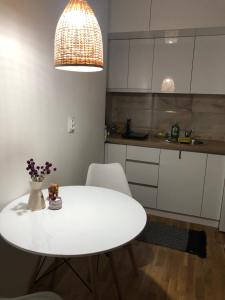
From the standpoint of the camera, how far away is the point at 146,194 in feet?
10.3

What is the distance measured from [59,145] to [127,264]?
1.15 metres

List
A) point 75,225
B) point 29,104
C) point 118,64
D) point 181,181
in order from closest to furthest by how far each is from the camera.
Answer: point 75,225 < point 29,104 < point 181,181 < point 118,64

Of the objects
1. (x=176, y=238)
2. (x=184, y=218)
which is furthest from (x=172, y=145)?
(x=176, y=238)

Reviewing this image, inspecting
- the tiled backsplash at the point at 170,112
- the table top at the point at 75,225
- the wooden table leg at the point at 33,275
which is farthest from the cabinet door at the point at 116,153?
the wooden table leg at the point at 33,275

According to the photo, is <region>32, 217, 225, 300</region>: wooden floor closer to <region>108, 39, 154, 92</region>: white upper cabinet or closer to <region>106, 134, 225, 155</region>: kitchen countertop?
<region>106, 134, 225, 155</region>: kitchen countertop

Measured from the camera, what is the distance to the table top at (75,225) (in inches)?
46.7

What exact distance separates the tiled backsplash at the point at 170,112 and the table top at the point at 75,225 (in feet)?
6.51

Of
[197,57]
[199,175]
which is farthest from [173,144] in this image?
[197,57]

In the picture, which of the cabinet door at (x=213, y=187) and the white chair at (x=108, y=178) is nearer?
the white chair at (x=108, y=178)

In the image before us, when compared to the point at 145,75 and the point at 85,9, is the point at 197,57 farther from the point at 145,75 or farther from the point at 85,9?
the point at 85,9

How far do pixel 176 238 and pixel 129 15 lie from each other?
7.86 ft

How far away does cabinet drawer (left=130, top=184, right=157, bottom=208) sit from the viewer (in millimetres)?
3121

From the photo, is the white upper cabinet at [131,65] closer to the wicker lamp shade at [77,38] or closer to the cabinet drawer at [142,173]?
the cabinet drawer at [142,173]

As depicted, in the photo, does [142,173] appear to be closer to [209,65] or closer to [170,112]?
[170,112]
